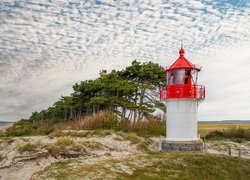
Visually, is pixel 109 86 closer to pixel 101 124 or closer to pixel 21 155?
pixel 101 124

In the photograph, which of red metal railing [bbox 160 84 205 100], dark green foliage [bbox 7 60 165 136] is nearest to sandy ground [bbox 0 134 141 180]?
red metal railing [bbox 160 84 205 100]

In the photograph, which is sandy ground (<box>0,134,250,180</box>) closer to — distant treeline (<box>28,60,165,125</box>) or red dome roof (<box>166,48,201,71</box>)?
red dome roof (<box>166,48,201,71</box>)

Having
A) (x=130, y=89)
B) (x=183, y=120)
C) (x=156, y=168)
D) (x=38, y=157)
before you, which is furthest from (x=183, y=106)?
(x=130, y=89)

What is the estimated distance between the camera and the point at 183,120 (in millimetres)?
15516

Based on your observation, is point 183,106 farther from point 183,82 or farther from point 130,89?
point 130,89

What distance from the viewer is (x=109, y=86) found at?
3145cm

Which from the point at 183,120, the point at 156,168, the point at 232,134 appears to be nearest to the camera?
the point at 156,168

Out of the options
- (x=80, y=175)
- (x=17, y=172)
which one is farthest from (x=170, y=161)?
(x=17, y=172)

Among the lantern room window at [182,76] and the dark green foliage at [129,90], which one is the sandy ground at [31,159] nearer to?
the lantern room window at [182,76]

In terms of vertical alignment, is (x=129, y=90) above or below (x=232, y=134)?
above

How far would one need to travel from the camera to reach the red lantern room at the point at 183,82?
15.5 m

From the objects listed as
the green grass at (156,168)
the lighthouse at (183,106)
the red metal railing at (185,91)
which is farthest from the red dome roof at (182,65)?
the green grass at (156,168)

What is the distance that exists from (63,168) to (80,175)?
142 centimetres

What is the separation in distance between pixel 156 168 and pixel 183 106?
15.5ft
